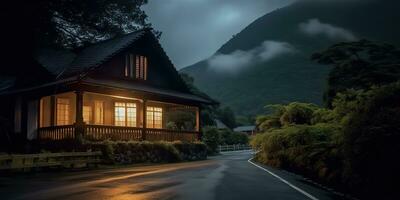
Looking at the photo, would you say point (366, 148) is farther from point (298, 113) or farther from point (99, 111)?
point (99, 111)

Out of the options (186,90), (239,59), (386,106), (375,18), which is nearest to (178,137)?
(186,90)

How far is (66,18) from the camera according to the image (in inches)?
1555

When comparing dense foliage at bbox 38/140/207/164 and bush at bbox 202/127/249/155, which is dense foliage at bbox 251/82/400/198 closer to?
dense foliage at bbox 38/140/207/164

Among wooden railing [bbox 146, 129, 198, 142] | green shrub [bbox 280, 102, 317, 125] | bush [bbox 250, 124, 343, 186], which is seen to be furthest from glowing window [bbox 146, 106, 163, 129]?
green shrub [bbox 280, 102, 317, 125]

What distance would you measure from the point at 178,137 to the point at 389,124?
22.5 meters

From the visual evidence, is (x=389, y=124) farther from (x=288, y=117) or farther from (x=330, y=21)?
(x=330, y=21)

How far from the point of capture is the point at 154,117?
31938 millimetres

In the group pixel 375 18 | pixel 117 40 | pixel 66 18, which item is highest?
pixel 375 18

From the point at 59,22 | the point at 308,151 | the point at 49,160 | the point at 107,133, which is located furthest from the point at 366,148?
the point at 59,22

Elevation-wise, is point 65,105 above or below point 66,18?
below

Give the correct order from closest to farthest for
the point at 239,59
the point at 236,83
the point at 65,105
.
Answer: the point at 65,105, the point at 236,83, the point at 239,59

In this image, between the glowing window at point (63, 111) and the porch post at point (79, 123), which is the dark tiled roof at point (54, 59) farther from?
the porch post at point (79, 123)

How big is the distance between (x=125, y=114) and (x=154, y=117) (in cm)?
309

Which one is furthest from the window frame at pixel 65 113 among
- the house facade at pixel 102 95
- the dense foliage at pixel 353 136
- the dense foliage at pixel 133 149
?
the dense foliage at pixel 353 136
